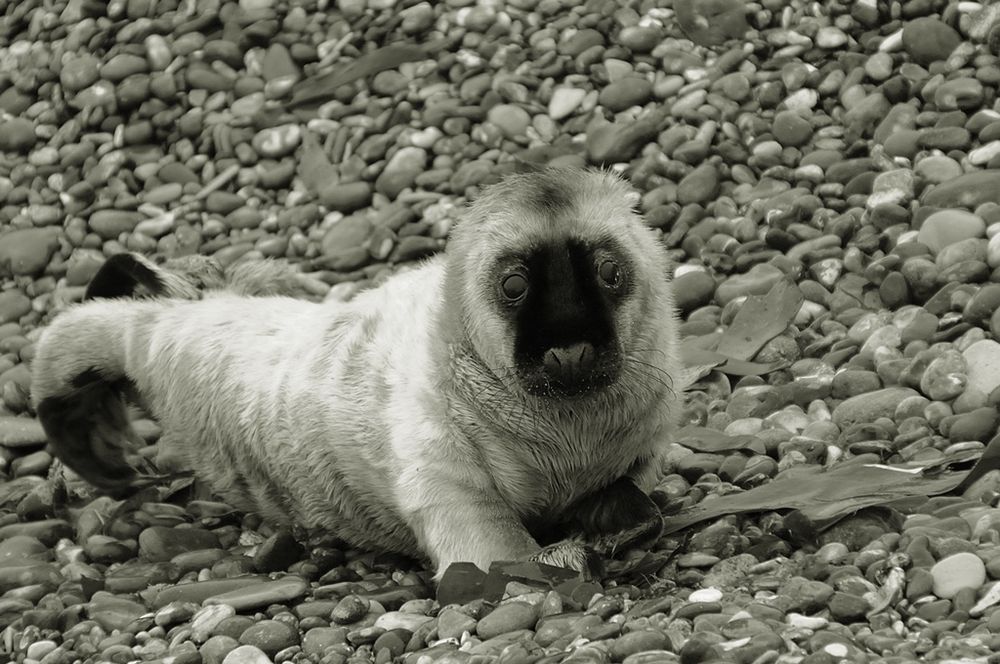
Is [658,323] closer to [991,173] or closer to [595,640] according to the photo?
[595,640]

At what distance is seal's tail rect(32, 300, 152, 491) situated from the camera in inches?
283

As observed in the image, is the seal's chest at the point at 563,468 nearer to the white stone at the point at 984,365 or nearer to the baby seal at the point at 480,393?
the baby seal at the point at 480,393

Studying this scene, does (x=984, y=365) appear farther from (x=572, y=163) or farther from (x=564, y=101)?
(x=564, y=101)

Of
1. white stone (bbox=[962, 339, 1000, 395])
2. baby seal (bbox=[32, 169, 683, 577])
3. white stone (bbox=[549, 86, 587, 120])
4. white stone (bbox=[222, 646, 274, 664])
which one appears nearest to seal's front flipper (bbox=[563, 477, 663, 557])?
baby seal (bbox=[32, 169, 683, 577])

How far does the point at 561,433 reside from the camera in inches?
219

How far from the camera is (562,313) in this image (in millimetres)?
5113

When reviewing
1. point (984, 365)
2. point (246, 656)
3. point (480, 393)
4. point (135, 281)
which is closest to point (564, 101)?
point (135, 281)

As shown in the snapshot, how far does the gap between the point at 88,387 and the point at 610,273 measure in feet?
9.91

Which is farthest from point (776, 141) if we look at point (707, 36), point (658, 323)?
point (658, 323)

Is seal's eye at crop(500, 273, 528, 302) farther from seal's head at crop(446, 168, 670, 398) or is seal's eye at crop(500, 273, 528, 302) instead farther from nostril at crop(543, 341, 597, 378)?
nostril at crop(543, 341, 597, 378)

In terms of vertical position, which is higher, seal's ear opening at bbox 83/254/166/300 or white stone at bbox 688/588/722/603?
seal's ear opening at bbox 83/254/166/300

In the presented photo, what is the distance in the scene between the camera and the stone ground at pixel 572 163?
4.91 m

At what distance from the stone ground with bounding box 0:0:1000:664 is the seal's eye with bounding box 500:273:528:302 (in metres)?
0.93

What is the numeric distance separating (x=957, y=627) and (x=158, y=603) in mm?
2841
